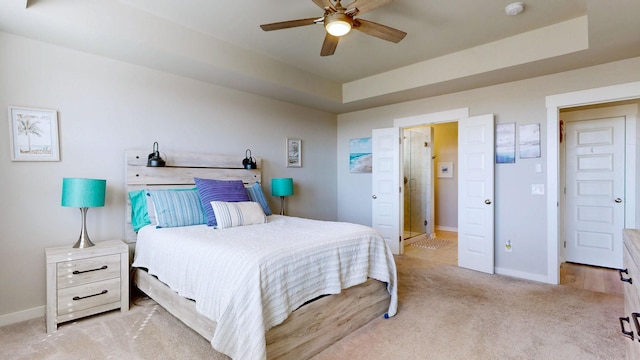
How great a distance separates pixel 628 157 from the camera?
12.6 feet

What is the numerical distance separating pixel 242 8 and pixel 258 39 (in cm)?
57

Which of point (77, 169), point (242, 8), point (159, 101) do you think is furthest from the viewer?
point (159, 101)

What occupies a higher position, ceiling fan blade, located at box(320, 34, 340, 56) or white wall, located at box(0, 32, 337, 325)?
ceiling fan blade, located at box(320, 34, 340, 56)

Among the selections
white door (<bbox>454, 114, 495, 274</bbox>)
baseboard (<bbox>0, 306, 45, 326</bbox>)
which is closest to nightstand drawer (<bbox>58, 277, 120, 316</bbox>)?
baseboard (<bbox>0, 306, 45, 326</bbox>)

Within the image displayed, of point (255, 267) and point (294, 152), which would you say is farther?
point (294, 152)

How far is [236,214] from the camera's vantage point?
9.77ft

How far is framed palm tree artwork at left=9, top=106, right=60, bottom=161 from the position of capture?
253cm

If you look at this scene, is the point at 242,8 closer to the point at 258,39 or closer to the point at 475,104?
the point at 258,39

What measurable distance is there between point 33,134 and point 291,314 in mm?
2658

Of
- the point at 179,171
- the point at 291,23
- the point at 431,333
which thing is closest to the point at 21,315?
the point at 179,171

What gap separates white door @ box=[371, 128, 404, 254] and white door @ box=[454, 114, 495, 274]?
0.94 m

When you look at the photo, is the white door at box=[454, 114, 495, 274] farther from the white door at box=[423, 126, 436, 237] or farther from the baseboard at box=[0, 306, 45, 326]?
the baseboard at box=[0, 306, 45, 326]

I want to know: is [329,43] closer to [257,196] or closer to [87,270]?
[257,196]

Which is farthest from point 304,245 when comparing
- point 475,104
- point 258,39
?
point 475,104
